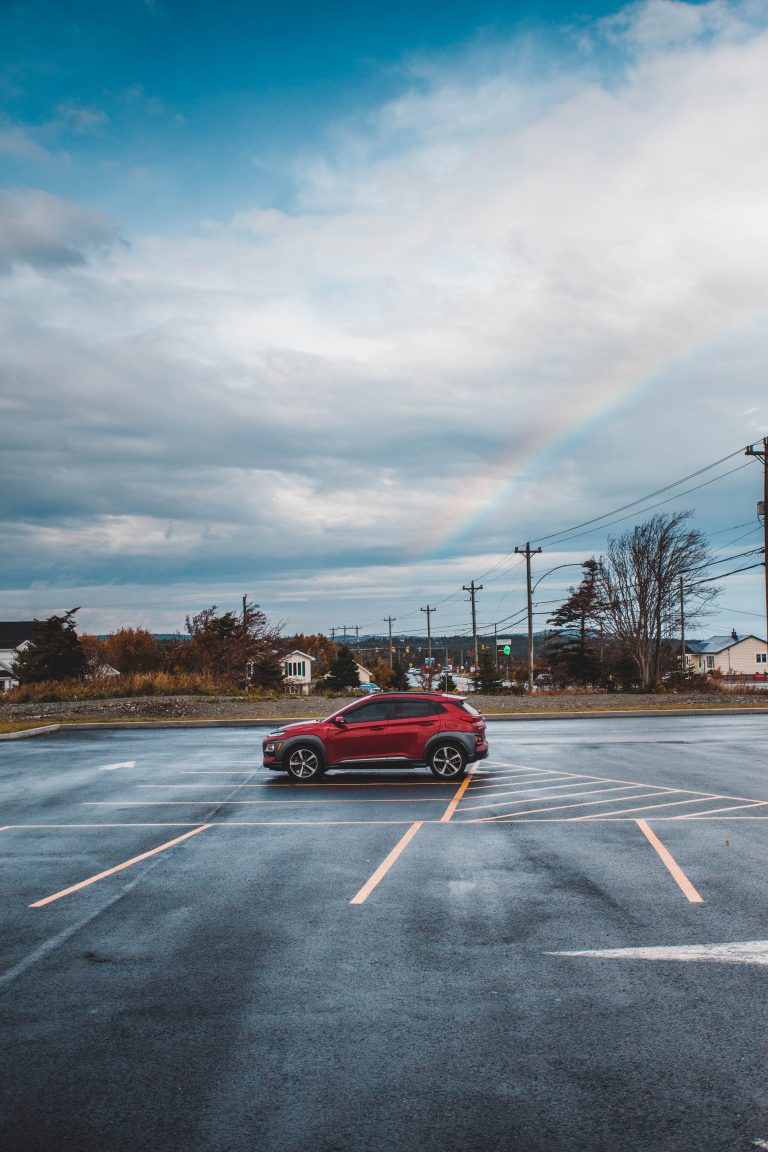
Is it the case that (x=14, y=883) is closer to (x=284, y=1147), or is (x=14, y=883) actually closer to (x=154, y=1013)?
(x=154, y=1013)

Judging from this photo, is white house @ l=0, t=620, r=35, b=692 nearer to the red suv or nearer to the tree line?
the tree line

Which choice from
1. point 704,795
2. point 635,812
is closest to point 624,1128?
point 635,812

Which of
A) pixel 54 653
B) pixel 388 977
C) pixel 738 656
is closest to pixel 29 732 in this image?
pixel 388 977

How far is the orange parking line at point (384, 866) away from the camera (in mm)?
8383

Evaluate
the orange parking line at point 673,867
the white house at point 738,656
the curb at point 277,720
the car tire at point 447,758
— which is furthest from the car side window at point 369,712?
the white house at point 738,656

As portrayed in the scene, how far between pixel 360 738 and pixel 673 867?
7638mm

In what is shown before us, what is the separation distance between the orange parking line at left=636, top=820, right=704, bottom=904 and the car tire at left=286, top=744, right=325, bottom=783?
6.54m

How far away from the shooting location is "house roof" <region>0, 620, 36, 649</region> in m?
101

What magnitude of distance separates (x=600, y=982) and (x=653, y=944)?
97 cm

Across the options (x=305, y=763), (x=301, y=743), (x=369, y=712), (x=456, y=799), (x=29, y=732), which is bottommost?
(x=456, y=799)

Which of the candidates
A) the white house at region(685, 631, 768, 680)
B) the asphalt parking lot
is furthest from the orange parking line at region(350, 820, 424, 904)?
the white house at region(685, 631, 768, 680)

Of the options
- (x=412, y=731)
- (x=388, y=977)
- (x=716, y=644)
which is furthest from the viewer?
(x=716, y=644)

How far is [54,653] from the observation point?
184 feet

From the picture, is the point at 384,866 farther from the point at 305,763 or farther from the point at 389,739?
the point at 305,763
